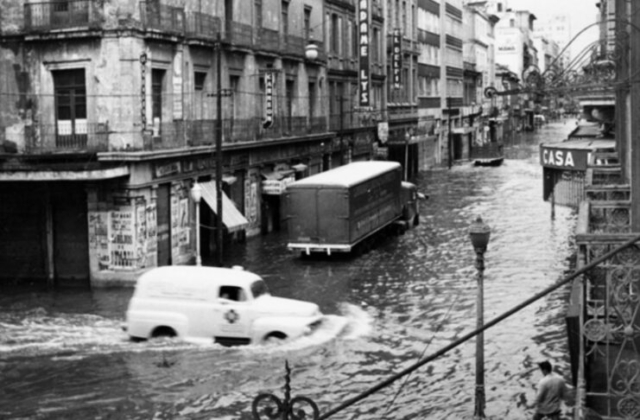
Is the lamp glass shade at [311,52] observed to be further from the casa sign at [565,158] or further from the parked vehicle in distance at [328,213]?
the casa sign at [565,158]

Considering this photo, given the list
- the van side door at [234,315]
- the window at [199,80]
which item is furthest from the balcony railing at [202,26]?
the van side door at [234,315]

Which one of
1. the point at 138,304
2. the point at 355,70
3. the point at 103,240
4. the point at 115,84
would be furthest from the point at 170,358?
the point at 355,70

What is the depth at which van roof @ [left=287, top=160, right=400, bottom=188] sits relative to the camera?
115ft

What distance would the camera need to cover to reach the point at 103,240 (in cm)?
3127

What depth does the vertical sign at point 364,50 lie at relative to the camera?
196ft

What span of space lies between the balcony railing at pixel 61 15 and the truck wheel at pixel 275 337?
14.0 m

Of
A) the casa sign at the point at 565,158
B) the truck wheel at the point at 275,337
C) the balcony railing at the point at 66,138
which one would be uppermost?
the balcony railing at the point at 66,138

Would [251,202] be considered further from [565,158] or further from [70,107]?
[565,158]

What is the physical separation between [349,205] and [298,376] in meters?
15.2

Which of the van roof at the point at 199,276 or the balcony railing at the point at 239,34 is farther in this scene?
the balcony railing at the point at 239,34

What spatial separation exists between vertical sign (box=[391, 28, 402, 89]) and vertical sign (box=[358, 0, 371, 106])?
11.2 metres

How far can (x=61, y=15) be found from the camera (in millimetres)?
31672

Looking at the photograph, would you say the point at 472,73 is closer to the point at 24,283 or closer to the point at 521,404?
the point at 24,283

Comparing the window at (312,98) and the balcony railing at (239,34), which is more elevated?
the balcony railing at (239,34)
